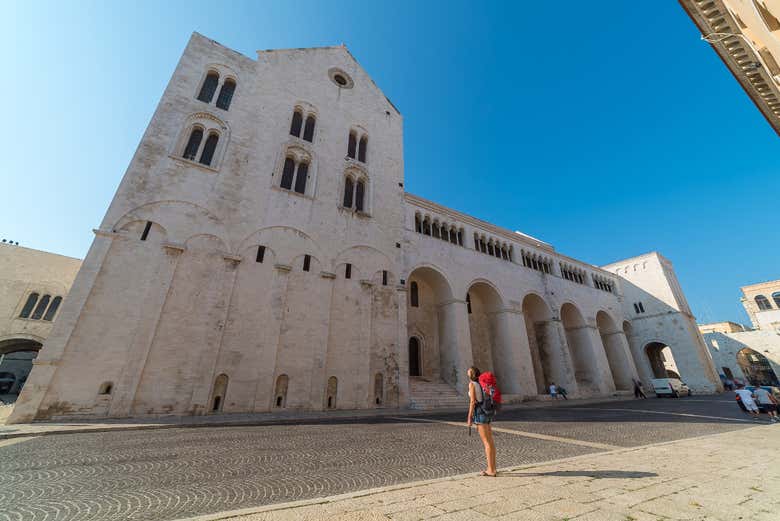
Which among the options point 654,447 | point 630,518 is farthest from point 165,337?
point 654,447

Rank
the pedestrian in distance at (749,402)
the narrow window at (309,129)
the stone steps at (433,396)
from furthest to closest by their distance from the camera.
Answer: the narrow window at (309,129), the stone steps at (433,396), the pedestrian in distance at (749,402)

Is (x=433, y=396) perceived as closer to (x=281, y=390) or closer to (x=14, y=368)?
(x=281, y=390)

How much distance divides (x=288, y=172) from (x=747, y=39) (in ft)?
53.5

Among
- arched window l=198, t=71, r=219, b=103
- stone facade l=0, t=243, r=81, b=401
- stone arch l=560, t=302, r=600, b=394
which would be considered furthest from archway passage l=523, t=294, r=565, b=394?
stone facade l=0, t=243, r=81, b=401

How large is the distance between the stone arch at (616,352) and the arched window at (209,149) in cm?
3196

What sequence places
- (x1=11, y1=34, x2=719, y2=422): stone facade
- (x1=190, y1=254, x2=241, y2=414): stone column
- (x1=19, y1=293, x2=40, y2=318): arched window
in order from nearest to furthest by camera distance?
(x1=11, y1=34, x2=719, y2=422): stone facade < (x1=190, y1=254, x2=241, y2=414): stone column < (x1=19, y1=293, x2=40, y2=318): arched window

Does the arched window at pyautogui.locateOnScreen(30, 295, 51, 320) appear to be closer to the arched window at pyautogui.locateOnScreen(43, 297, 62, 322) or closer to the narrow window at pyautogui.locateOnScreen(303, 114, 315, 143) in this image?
the arched window at pyautogui.locateOnScreen(43, 297, 62, 322)

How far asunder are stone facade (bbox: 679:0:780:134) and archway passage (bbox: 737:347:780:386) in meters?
40.5

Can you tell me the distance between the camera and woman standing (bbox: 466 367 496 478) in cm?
347

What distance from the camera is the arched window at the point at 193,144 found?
41.3ft

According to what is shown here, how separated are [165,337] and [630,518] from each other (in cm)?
1212

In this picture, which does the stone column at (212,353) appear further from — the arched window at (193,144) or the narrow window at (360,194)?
the narrow window at (360,194)

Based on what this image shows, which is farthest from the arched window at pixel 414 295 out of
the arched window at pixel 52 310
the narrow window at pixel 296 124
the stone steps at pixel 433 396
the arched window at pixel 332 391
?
the arched window at pixel 52 310

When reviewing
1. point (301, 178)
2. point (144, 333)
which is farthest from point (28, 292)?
point (301, 178)
